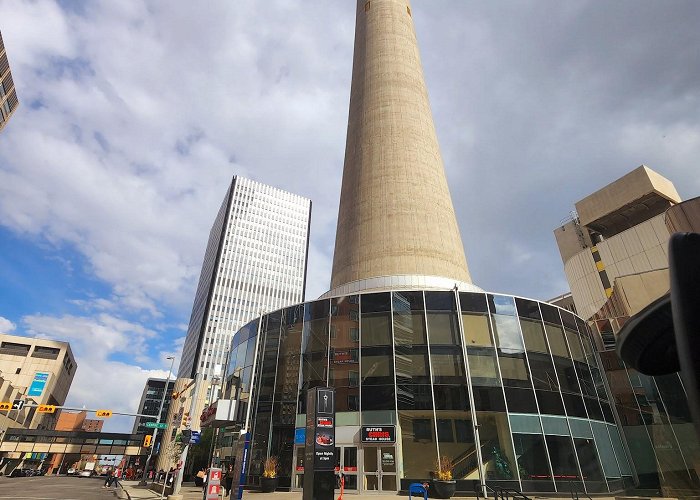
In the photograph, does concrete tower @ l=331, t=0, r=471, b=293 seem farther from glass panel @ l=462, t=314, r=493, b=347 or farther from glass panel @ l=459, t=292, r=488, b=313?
glass panel @ l=462, t=314, r=493, b=347

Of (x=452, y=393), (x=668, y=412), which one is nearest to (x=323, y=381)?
(x=452, y=393)

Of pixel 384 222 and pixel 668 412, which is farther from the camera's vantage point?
pixel 384 222

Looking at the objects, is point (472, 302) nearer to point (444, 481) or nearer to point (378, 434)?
point (378, 434)

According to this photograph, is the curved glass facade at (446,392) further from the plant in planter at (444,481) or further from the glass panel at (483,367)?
the plant in planter at (444,481)

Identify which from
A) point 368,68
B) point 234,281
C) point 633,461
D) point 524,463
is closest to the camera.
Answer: point 524,463

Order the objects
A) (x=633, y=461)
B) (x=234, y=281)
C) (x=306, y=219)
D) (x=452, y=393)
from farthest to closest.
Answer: (x=306, y=219)
(x=234, y=281)
(x=633, y=461)
(x=452, y=393)

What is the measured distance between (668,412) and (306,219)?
136952 millimetres

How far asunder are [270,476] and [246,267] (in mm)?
112086

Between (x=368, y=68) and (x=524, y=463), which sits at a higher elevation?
(x=368, y=68)

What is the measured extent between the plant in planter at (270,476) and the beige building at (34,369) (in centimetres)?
10442

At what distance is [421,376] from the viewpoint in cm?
2336

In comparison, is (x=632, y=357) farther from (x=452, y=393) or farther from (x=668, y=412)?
(x=668, y=412)

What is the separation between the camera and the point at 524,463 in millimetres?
21188

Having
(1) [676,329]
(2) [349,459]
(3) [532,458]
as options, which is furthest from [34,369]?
(1) [676,329]
